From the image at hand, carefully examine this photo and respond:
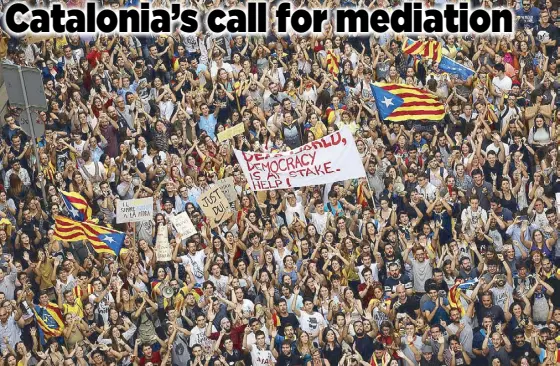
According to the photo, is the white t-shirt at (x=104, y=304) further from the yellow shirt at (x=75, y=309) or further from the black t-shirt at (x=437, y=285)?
the black t-shirt at (x=437, y=285)

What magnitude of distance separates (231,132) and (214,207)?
82.8 inches

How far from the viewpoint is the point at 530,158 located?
30.9 meters

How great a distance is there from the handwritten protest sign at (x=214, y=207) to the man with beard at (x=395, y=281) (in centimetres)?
269

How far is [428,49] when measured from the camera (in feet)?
109

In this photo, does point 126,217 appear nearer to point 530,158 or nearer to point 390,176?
point 390,176

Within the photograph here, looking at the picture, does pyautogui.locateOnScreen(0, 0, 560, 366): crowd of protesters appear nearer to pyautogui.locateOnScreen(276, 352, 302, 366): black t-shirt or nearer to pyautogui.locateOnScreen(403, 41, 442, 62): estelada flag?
pyautogui.locateOnScreen(276, 352, 302, 366): black t-shirt

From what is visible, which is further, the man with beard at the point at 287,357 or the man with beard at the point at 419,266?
the man with beard at the point at 419,266

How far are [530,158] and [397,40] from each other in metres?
4.10

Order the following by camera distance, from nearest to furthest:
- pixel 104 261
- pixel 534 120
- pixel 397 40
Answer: pixel 104 261
pixel 534 120
pixel 397 40

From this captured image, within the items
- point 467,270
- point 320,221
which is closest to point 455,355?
point 467,270

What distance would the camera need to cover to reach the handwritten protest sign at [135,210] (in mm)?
30047

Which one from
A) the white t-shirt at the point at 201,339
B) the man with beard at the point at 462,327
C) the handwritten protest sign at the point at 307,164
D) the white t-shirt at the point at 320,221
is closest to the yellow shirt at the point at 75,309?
the white t-shirt at the point at 201,339

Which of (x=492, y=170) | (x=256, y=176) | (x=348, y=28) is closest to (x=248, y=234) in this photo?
(x=256, y=176)

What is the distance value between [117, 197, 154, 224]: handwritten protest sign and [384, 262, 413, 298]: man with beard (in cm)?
370
